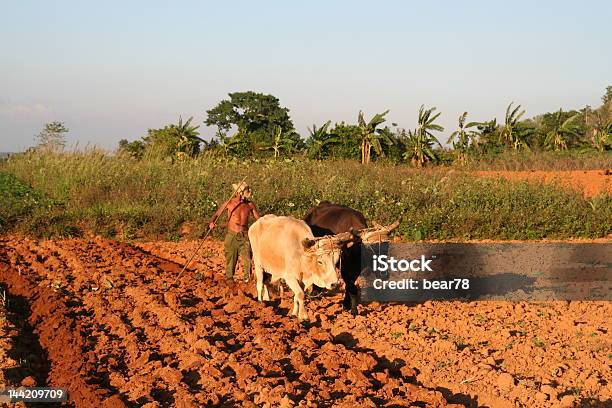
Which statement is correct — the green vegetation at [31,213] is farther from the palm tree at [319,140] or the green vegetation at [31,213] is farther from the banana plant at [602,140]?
the banana plant at [602,140]

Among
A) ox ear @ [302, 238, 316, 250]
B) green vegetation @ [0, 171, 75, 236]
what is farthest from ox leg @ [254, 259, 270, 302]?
green vegetation @ [0, 171, 75, 236]

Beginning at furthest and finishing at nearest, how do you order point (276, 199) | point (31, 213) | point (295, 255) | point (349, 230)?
point (276, 199) < point (31, 213) < point (349, 230) < point (295, 255)

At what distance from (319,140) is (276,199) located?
14.8m

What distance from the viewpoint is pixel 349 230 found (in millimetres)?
8953

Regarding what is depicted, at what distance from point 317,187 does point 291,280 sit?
417 inches

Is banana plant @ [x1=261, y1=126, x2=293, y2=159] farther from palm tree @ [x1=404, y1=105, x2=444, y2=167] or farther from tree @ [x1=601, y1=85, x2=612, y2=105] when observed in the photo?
tree @ [x1=601, y1=85, x2=612, y2=105]

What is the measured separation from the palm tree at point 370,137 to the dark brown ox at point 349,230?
2118 cm

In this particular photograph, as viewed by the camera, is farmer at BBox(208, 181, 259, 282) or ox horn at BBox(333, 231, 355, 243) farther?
farmer at BBox(208, 181, 259, 282)

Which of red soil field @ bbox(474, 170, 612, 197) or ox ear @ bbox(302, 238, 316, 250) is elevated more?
red soil field @ bbox(474, 170, 612, 197)

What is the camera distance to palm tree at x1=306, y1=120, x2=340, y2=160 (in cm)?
3161

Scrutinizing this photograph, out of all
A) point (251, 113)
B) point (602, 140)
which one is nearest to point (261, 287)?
point (602, 140)

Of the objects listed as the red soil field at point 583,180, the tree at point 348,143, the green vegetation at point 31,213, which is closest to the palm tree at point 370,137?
the tree at point 348,143

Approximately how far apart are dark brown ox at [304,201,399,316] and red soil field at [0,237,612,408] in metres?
0.33

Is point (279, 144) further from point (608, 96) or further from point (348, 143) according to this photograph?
point (608, 96)
